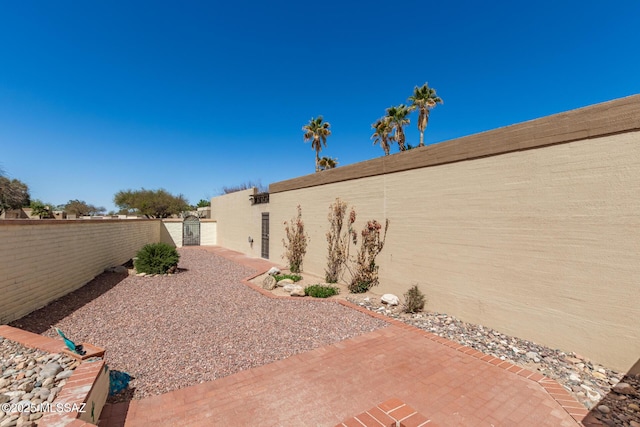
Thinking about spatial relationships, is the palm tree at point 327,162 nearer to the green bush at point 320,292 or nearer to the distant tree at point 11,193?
the green bush at point 320,292

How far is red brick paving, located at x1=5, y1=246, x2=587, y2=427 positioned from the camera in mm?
2650

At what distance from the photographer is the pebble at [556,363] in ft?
9.82

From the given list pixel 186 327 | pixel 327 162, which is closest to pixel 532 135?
pixel 186 327

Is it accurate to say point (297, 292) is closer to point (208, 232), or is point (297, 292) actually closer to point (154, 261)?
point (154, 261)

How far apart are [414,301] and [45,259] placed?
791cm

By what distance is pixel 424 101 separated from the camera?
18.9 m

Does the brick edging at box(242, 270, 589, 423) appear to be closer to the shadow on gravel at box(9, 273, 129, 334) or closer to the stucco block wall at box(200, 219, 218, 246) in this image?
the shadow on gravel at box(9, 273, 129, 334)

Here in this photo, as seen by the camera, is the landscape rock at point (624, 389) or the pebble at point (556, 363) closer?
the pebble at point (556, 363)

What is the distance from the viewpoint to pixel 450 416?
8.97 feet

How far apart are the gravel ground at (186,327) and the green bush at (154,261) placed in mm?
1713

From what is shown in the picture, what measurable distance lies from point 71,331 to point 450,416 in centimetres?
597

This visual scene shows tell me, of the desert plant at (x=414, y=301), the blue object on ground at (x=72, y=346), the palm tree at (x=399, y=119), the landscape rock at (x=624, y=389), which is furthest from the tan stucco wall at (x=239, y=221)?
the palm tree at (x=399, y=119)

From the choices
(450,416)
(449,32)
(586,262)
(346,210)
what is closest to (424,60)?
(449,32)

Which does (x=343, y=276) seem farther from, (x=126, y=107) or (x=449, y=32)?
(x=126, y=107)
